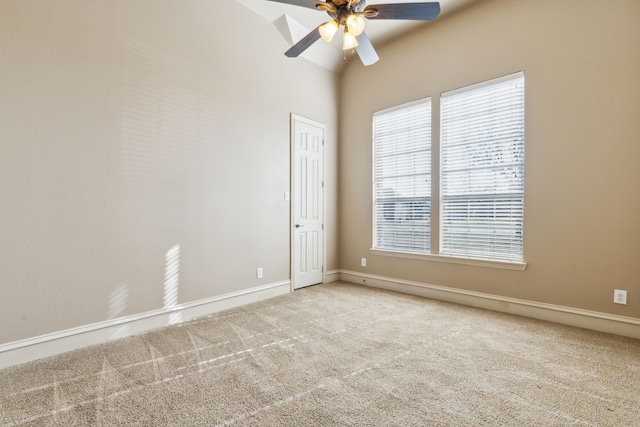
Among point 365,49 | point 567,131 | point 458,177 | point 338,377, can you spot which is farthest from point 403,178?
point 338,377

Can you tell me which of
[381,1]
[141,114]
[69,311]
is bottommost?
[69,311]

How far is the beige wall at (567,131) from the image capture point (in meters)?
2.82

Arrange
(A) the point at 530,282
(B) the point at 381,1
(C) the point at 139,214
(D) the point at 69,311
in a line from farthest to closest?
1. (B) the point at 381,1
2. (A) the point at 530,282
3. (C) the point at 139,214
4. (D) the point at 69,311

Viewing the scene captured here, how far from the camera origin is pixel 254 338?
2801 millimetres

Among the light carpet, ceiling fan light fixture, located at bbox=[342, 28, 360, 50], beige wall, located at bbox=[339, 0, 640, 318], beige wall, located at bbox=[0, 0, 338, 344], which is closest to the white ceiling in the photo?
beige wall, located at bbox=[0, 0, 338, 344]

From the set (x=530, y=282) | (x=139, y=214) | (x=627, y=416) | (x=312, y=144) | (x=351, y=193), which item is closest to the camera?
(x=627, y=416)

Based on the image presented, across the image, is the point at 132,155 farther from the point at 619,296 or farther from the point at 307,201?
the point at 619,296

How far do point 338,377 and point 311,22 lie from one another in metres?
4.24

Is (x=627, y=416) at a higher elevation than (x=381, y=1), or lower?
lower

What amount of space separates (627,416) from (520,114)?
287 centimetres

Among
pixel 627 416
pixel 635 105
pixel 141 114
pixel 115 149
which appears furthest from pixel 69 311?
pixel 635 105

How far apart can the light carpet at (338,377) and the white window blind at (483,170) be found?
3.21 ft

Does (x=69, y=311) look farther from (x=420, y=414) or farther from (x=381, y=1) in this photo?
(x=381, y=1)

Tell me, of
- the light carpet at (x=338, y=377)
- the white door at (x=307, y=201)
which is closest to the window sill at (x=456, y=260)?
the light carpet at (x=338, y=377)
